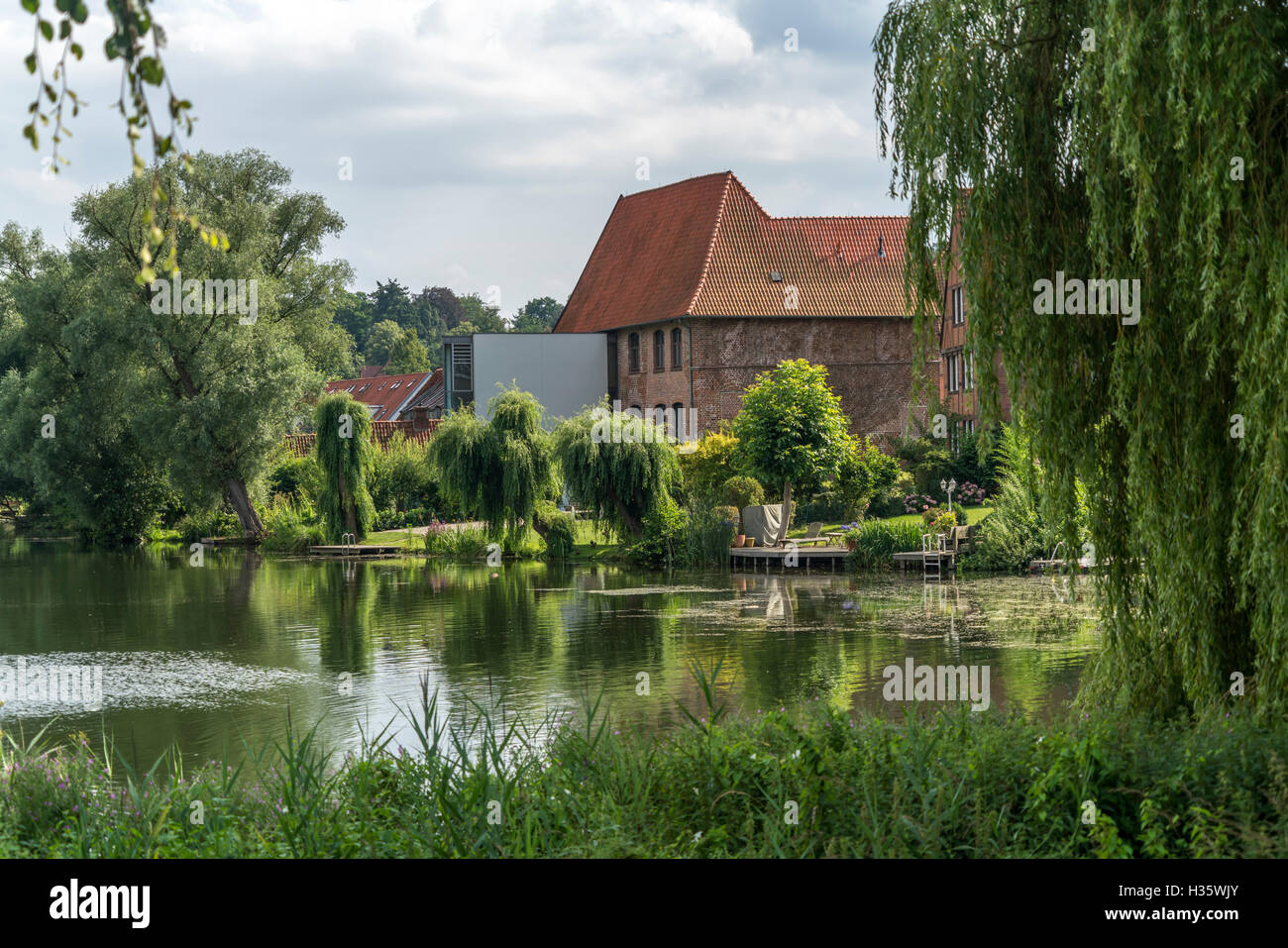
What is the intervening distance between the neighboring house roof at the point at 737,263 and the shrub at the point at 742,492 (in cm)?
1234

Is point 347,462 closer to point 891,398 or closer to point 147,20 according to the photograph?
point 891,398

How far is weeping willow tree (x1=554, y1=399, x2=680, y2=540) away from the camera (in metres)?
33.8

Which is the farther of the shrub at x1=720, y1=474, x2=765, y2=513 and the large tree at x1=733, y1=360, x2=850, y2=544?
the shrub at x1=720, y1=474, x2=765, y2=513

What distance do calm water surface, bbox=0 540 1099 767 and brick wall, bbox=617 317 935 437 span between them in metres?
15.3

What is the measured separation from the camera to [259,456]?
136 ft

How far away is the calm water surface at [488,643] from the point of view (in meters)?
13.8

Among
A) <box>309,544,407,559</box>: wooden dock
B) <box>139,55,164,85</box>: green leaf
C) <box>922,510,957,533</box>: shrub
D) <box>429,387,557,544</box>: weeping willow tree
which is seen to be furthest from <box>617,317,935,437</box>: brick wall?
<box>139,55,164,85</box>: green leaf

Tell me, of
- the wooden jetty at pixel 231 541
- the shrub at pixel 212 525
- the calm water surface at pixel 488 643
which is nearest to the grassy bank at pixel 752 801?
the calm water surface at pixel 488 643

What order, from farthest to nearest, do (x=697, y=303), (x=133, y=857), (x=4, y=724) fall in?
(x=697, y=303) < (x=4, y=724) < (x=133, y=857)

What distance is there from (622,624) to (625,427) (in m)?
13.4

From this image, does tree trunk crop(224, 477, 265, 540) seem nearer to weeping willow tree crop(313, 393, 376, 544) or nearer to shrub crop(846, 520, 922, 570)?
weeping willow tree crop(313, 393, 376, 544)

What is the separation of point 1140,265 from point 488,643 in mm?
12894

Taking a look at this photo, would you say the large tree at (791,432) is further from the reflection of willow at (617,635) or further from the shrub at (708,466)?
the reflection of willow at (617,635)
